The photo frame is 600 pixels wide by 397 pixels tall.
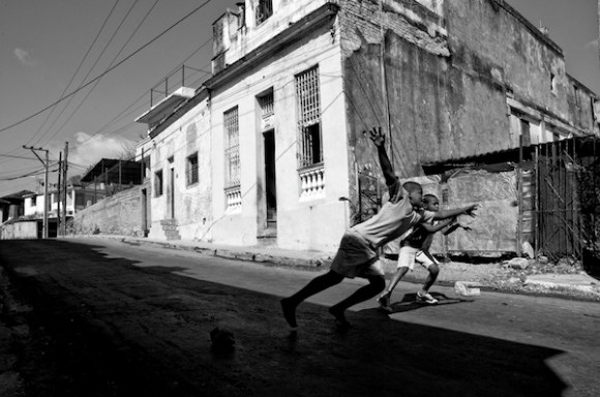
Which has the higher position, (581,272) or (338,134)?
(338,134)

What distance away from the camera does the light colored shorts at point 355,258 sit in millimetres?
4191

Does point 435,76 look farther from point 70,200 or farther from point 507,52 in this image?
point 70,200

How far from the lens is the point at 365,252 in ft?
13.7

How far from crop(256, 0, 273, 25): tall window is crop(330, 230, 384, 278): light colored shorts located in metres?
12.6

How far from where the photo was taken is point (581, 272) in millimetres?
8320

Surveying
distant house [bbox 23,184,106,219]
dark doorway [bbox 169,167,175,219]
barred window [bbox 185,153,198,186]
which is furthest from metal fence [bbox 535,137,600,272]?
distant house [bbox 23,184,106,219]

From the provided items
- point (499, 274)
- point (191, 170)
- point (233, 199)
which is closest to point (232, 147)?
point (233, 199)

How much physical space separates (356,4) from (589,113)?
21.5m

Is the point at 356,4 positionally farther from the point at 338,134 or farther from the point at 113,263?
the point at 113,263

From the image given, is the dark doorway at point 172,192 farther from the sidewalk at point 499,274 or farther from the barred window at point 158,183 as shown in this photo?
the sidewalk at point 499,274

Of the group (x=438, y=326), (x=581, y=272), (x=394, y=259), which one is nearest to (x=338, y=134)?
(x=394, y=259)

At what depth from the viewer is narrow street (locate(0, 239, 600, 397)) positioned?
2710mm

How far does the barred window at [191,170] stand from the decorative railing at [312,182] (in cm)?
768

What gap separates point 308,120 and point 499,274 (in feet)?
22.0
